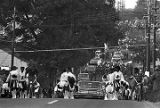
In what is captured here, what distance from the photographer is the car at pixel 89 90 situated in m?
37.1

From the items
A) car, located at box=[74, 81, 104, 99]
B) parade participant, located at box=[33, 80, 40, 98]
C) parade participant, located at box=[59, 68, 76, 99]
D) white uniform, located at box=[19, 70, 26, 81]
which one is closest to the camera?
parade participant, located at box=[59, 68, 76, 99]

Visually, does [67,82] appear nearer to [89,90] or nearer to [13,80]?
[13,80]

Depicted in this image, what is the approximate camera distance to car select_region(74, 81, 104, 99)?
37.1m

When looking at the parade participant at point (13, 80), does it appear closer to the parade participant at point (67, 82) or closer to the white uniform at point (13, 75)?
the white uniform at point (13, 75)

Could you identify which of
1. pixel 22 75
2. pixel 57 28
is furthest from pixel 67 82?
pixel 57 28

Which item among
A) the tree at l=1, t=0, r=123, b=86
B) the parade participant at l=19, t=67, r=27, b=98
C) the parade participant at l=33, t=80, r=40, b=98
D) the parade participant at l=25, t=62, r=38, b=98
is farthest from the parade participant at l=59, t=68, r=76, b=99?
the tree at l=1, t=0, r=123, b=86

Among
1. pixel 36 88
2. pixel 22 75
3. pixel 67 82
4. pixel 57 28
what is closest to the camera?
pixel 67 82

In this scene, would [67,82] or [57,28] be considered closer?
[67,82]

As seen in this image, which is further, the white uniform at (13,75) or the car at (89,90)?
the car at (89,90)

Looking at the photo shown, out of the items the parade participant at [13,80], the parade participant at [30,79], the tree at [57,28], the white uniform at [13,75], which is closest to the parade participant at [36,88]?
the parade participant at [30,79]

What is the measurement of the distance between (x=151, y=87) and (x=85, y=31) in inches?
1285

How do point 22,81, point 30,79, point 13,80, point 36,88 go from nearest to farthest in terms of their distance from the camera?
1. point 13,80
2. point 22,81
3. point 30,79
4. point 36,88

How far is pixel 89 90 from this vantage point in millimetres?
38156

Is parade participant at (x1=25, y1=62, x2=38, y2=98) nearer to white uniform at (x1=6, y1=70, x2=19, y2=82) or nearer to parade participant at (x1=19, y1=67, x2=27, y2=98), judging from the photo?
parade participant at (x1=19, y1=67, x2=27, y2=98)
